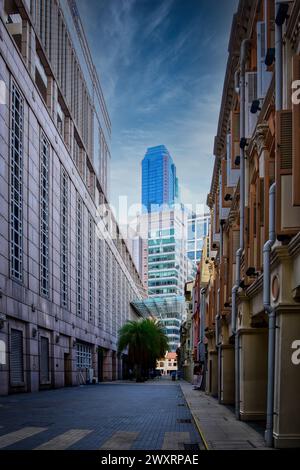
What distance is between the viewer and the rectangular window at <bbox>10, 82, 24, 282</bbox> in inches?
1227

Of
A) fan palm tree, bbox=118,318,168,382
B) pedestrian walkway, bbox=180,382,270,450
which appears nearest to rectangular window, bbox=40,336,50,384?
pedestrian walkway, bbox=180,382,270,450

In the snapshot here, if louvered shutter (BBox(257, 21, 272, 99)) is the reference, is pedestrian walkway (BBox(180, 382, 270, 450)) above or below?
below

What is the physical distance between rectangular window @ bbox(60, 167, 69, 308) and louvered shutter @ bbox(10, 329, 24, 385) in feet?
37.2

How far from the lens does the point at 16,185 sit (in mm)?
32188

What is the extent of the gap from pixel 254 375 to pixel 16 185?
20.4 m

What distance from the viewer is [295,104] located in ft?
33.8

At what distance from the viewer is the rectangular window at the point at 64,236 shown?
43.9 metres

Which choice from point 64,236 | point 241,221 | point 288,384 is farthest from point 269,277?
point 64,236

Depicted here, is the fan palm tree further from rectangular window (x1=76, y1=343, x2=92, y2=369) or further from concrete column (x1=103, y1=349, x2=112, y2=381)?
concrete column (x1=103, y1=349, x2=112, y2=381)

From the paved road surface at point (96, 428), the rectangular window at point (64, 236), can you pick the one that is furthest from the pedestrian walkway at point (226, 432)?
the rectangular window at point (64, 236)

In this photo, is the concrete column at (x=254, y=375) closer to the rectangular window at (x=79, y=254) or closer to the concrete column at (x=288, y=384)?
the concrete column at (x=288, y=384)

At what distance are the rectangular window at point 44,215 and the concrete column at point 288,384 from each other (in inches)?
1101
